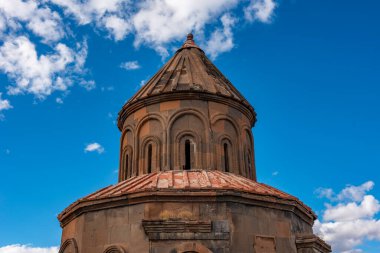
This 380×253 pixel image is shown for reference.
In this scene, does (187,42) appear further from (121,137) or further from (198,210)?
(198,210)

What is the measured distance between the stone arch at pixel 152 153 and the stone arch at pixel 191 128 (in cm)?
34

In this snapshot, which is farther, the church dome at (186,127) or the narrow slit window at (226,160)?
the narrow slit window at (226,160)

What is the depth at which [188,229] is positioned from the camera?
9.58 m

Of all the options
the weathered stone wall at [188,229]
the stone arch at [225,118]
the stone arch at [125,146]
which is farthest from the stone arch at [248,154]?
the stone arch at [125,146]

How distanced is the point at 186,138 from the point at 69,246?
4.47 meters

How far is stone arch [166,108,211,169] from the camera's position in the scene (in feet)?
41.8

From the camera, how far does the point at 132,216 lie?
33.0ft

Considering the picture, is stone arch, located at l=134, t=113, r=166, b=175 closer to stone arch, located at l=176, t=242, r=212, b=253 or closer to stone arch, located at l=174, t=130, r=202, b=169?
stone arch, located at l=174, t=130, r=202, b=169

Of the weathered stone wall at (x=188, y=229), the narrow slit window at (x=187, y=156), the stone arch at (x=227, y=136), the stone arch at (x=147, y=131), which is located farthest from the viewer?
the stone arch at (x=147, y=131)

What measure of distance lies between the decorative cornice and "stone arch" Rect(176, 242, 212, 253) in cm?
526

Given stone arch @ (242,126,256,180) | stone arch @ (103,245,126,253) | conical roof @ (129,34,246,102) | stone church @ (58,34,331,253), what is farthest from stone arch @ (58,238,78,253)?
stone arch @ (242,126,256,180)

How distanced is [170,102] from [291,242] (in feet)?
18.2

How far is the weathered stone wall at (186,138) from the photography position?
12766 millimetres

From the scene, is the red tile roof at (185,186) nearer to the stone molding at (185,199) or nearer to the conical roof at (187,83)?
the stone molding at (185,199)
